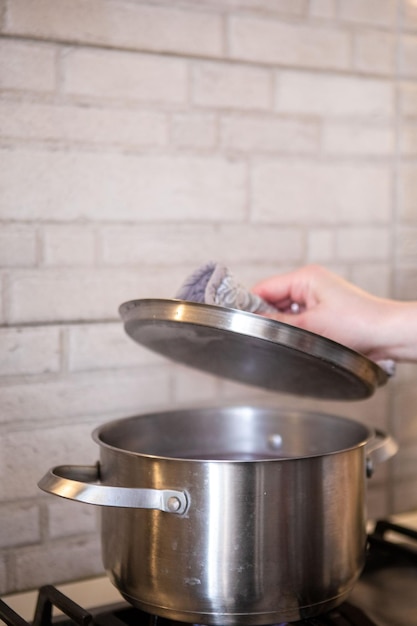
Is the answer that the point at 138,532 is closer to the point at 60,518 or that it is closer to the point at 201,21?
the point at 60,518

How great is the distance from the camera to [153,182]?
1.07 metres

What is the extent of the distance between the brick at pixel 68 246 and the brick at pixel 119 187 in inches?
0.7

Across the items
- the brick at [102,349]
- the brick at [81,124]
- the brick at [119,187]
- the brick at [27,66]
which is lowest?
the brick at [102,349]

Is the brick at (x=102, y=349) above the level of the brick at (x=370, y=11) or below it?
below

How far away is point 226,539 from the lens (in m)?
0.72

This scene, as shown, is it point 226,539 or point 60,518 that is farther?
point 60,518

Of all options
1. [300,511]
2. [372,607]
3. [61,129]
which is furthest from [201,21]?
[372,607]

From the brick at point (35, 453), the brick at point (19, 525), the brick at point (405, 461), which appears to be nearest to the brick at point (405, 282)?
the brick at point (405, 461)

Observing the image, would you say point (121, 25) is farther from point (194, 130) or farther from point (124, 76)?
point (194, 130)

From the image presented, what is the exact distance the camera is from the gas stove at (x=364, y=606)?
0.81 m

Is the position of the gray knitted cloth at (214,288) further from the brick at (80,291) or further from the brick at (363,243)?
the brick at (363,243)

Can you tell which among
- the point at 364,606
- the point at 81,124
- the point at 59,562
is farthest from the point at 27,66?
the point at 364,606

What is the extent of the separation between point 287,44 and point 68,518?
0.75 metres

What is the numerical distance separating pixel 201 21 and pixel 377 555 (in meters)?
0.77
